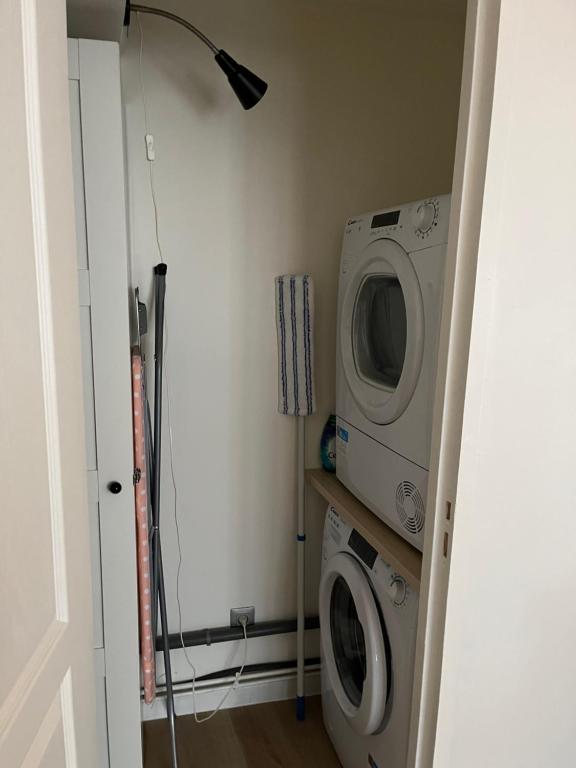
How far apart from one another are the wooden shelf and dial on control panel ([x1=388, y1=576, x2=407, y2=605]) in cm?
5

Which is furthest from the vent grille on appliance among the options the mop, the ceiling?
the ceiling

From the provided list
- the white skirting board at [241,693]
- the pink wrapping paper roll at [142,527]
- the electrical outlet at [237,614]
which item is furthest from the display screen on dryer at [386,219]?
the white skirting board at [241,693]

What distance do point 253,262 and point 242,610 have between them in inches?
49.1


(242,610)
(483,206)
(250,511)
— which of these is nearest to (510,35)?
(483,206)

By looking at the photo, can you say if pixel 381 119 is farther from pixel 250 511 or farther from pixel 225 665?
pixel 225 665

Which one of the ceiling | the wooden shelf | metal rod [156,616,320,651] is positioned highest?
the ceiling

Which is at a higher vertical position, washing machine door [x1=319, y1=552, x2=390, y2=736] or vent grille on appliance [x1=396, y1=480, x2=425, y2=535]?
vent grille on appliance [x1=396, y1=480, x2=425, y2=535]

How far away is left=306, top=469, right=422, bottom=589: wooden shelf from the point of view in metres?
1.43

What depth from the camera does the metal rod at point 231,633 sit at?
82.4 inches

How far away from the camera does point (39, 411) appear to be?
0.77 m

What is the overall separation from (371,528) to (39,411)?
3.59ft

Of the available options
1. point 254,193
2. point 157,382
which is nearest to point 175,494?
point 157,382

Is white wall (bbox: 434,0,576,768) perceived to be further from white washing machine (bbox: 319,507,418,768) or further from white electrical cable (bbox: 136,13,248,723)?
white electrical cable (bbox: 136,13,248,723)

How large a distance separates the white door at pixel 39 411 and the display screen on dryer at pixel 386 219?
87cm
